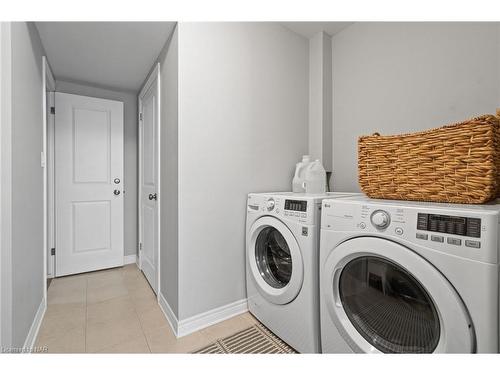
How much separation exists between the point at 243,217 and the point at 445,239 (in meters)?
1.21

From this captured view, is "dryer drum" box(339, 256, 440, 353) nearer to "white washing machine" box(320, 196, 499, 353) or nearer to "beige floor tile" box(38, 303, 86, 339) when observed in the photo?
"white washing machine" box(320, 196, 499, 353)

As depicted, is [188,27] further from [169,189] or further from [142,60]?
[169,189]

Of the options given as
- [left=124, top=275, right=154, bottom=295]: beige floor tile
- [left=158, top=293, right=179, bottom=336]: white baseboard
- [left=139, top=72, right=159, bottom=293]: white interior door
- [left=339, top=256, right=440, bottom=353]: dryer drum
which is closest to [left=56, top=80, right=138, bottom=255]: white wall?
[left=139, top=72, right=159, bottom=293]: white interior door

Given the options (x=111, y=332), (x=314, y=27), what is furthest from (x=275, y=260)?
(x=314, y=27)

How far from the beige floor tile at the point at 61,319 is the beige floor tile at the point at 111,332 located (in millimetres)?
118

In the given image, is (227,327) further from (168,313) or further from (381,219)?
(381,219)

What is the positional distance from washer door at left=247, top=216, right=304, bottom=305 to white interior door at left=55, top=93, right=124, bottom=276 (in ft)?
6.17

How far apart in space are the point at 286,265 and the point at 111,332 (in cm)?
121

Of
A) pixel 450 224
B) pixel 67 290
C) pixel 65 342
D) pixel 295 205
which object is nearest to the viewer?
pixel 450 224

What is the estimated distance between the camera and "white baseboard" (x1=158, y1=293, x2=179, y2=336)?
62.7 inches

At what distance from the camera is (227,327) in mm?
1643

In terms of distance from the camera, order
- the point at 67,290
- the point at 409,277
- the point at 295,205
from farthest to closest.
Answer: the point at 67,290 → the point at 295,205 → the point at 409,277

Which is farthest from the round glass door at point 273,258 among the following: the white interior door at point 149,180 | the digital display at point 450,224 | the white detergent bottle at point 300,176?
the white interior door at point 149,180

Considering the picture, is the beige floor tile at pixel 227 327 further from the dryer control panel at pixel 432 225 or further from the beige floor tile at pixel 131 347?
the dryer control panel at pixel 432 225
